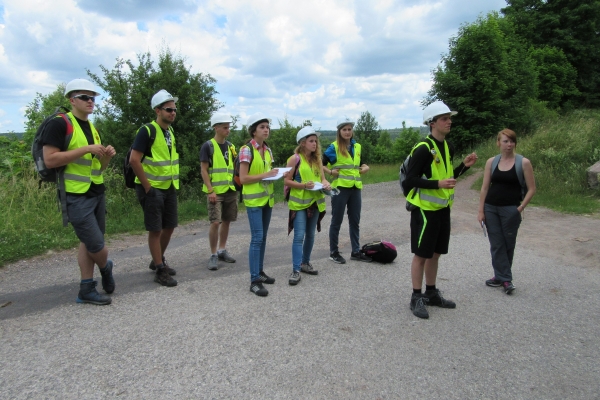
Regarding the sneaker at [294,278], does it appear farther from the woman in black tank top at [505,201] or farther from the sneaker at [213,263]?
the woman in black tank top at [505,201]

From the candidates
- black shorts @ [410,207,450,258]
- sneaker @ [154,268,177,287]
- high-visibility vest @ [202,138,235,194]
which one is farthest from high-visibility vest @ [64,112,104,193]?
black shorts @ [410,207,450,258]

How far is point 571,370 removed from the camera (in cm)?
327

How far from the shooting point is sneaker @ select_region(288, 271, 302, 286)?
5.04 m

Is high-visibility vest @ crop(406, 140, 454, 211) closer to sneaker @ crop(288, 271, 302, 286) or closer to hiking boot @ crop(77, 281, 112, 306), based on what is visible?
sneaker @ crop(288, 271, 302, 286)

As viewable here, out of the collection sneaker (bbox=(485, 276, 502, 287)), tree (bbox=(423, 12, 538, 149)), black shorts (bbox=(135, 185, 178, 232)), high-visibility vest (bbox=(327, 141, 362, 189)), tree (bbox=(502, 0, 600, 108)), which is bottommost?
sneaker (bbox=(485, 276, 502, 287))

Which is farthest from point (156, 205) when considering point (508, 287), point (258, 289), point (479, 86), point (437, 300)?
point (479, 86)

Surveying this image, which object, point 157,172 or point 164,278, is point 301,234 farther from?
point 157,172

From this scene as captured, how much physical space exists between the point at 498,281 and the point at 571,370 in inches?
73.4

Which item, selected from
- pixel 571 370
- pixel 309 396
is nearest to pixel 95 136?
pixel 309 396

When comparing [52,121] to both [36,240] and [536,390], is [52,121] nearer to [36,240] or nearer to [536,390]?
[36,240]

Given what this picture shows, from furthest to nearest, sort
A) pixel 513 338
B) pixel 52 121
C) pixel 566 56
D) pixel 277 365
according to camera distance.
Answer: pixel 566 56, pixel 52 121, pixel 513 338, pixel 277 365

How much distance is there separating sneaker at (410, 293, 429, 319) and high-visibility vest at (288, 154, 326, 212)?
1.66 metres

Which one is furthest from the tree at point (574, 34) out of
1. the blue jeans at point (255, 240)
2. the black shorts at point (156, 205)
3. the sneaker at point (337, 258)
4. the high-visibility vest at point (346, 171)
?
the black shorts at point (156, 205)

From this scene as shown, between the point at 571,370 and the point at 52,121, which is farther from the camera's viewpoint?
the point at 52,121
